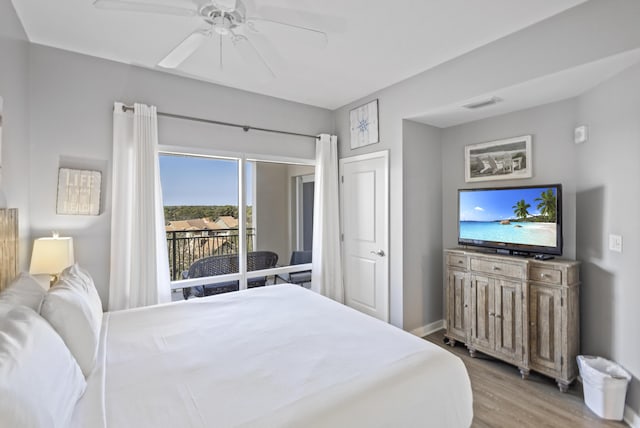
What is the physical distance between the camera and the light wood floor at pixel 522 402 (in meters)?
2.07

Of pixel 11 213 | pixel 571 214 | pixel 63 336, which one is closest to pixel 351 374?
pixel 63 336

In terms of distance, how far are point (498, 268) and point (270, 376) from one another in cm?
232

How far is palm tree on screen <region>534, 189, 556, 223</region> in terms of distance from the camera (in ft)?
8.34

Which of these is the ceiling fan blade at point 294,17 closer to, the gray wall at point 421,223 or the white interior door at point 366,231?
the gray wall at point 421,223

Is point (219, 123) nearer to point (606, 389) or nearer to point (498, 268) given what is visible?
point (498, 268)

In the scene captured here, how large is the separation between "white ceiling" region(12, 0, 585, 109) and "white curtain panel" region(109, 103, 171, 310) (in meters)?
0.57

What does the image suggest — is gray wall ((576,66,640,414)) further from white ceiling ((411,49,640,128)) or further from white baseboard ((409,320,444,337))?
white baseboard ((409,320,444,337))

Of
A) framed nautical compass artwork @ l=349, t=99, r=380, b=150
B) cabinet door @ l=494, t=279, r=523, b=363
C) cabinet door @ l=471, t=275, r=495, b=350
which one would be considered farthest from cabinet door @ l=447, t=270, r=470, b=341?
framed nautical compass artwork @ l=349, t=99, r=380, b=150

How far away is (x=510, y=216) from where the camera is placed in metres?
2.83

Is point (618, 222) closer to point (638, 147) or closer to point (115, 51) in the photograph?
point (638, 147)

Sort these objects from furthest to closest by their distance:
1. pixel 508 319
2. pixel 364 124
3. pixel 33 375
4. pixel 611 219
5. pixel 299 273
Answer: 1. pixel 299 273
2. pixel 364 124
3. pixel 508 319
4. pixel 611 219
5. pixel 33 375

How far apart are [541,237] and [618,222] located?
0.52 meters

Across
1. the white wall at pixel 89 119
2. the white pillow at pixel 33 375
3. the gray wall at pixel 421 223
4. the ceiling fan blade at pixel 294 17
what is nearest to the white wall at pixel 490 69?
the gray wall at pixel 421 223

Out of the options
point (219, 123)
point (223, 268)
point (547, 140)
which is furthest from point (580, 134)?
point (223, 268)
